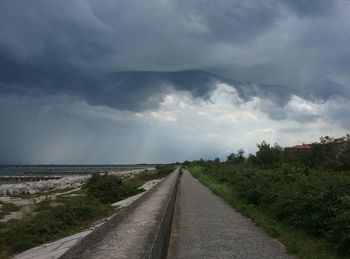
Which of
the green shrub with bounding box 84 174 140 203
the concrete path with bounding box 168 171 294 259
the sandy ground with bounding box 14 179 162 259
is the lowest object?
the sandy ground with bounding box 14 179 162 259

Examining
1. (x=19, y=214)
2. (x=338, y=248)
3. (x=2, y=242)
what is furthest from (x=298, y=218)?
(x=19, y=214)

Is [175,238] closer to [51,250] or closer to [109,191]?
[51,250]

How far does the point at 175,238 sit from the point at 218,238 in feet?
3.94

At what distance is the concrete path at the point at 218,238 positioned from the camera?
10852 millimetres

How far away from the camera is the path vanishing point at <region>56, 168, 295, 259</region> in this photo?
8641 mm

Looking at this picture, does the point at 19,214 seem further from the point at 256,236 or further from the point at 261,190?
the point at 256,236

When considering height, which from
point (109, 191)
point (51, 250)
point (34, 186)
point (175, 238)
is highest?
point (109, 191)

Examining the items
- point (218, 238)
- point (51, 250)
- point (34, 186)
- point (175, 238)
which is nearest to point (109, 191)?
point (175, 238)

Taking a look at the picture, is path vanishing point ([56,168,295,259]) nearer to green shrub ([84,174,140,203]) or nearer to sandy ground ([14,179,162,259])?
sandy ground ([14,179,162,259])

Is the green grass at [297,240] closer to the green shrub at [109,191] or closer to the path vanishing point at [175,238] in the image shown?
the path vanishing point at [175,238]

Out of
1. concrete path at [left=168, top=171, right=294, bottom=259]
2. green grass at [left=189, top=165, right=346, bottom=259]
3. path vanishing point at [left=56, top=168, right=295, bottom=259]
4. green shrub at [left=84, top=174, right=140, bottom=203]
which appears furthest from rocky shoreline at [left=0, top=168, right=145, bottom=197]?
green grass at [left=189, top=165, right=346, bottom=259]

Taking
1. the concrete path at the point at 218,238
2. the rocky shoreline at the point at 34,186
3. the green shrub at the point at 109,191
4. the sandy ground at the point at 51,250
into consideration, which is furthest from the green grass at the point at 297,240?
the rocky shoreline at the point at 34,186

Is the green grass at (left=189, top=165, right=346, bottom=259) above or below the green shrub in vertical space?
below

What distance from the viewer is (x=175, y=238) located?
1298 centimetres
